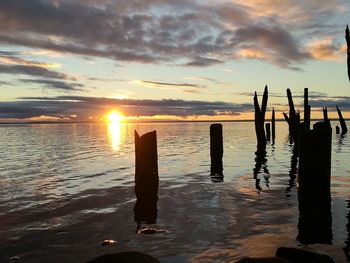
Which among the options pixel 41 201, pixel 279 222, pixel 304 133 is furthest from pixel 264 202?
pixel 41 201

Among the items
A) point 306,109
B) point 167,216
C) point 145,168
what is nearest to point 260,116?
point 306,109

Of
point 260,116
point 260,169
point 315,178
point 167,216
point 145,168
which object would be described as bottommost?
point 260,169

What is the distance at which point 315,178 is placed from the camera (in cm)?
992

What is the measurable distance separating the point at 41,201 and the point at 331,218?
9400mm

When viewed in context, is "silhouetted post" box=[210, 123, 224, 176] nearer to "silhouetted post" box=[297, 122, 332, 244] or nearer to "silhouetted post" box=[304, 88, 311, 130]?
"silhouetted post" box=[304, 88, 311, 130]

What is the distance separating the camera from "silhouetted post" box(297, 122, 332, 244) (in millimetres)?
9719

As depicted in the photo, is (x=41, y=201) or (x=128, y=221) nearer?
(x=128, y=221)

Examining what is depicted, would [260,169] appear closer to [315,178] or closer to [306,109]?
[306,109]

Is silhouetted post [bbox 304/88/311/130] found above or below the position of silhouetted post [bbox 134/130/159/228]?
above

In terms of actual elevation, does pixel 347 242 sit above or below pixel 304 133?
below

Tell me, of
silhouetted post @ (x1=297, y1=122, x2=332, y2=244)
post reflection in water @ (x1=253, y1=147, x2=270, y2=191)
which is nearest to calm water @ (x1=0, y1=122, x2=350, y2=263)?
post reflection in water @ (x1=253, y1=147, x2=270, y2=191)

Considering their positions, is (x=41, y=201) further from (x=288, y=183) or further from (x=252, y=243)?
(x=288, y=183)

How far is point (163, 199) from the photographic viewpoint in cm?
1305

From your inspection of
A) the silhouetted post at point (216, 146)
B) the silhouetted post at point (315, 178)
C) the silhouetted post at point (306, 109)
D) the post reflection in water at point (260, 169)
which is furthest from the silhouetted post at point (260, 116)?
the silhouetted post at point (315, 178)
